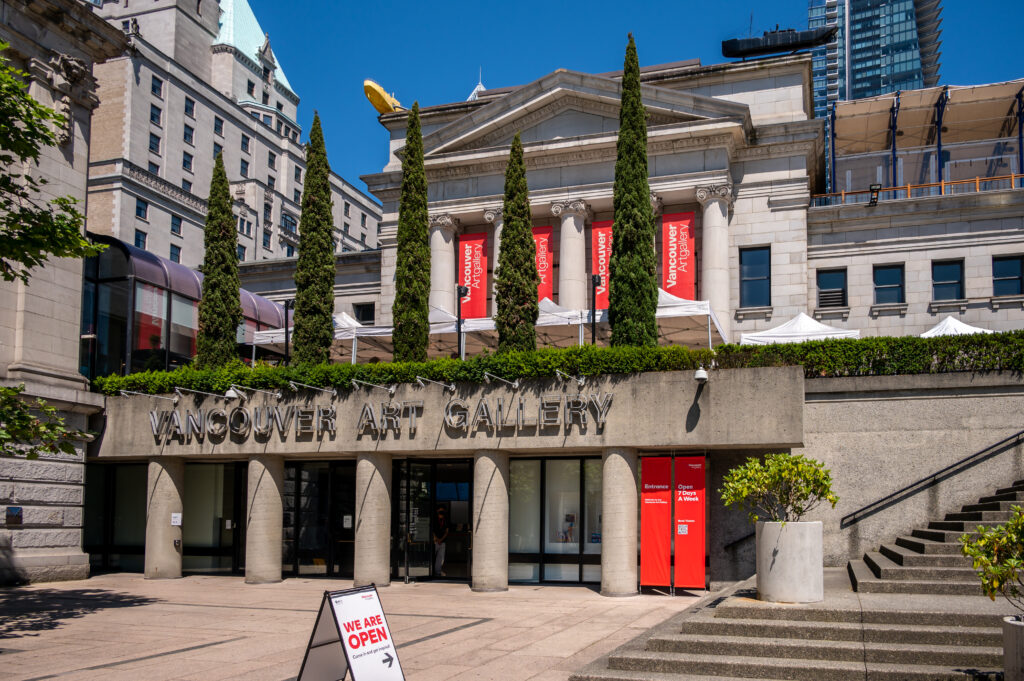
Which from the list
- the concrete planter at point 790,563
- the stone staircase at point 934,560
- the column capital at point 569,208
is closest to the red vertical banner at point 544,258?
the column capital at point 569,208

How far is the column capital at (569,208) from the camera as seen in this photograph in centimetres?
4109

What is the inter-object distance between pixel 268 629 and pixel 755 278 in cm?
2837

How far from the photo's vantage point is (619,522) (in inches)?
941

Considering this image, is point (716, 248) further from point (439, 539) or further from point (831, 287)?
point (439, 539)

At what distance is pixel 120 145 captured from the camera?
7862 cm

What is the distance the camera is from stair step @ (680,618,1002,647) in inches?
492

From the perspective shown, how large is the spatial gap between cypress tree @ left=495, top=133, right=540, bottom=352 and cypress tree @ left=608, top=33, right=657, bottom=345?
2355 mm

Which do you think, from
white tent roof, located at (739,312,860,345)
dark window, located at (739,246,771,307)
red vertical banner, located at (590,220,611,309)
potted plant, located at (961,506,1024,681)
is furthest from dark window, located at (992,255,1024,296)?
potted plant, located at (961,506,1024,681)

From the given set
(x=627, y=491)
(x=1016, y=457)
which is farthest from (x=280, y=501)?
(x=1016, y=457)

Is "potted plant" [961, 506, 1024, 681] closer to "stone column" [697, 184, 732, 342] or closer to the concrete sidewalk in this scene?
the concrete sidewalk

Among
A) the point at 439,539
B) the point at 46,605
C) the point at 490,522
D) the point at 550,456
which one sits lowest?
the point at 46,605

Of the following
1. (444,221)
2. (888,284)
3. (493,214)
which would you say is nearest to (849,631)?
(888,284)

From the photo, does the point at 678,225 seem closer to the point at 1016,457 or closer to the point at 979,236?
the point at 979,236

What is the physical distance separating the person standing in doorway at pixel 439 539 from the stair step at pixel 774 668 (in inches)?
580
